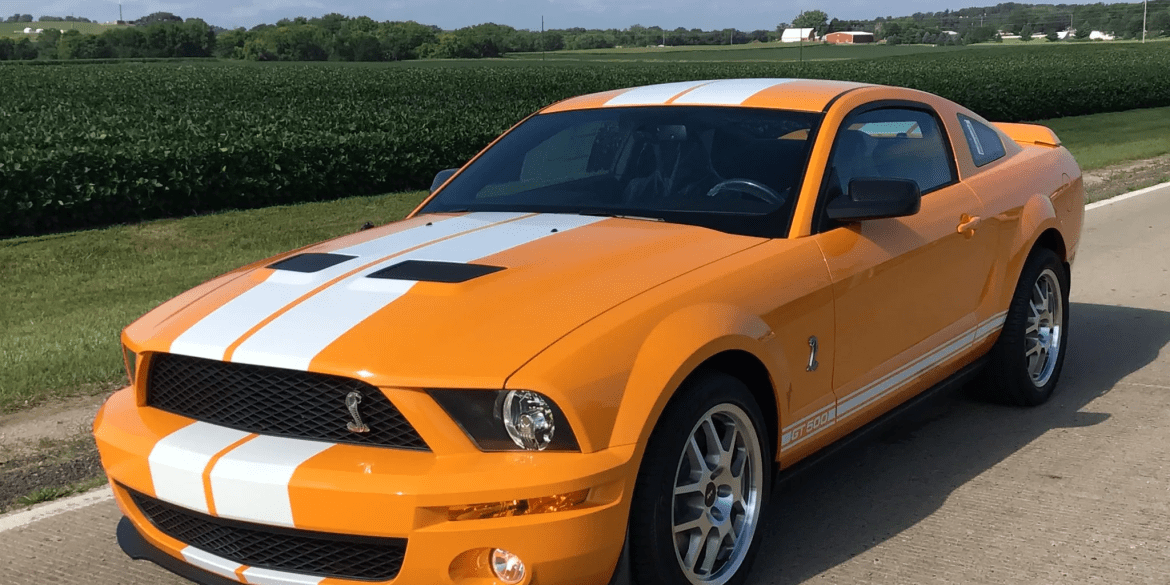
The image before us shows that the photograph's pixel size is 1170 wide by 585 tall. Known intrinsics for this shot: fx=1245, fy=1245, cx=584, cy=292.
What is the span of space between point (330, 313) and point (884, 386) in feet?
6.95

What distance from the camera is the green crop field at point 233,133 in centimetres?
1454

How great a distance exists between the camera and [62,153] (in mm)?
14469

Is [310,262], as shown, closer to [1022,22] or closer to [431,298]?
[431,298]

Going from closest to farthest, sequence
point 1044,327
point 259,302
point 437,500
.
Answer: point 437,500 < point 259,302 < point 1044,327

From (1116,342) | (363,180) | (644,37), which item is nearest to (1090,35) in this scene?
(644,37)

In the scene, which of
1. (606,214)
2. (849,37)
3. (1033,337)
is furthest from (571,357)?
(849,37)

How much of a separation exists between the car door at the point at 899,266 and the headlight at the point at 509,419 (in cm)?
140

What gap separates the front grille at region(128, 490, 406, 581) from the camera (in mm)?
3146

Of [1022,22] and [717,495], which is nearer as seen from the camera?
[717,495]

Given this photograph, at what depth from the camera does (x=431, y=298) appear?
3.46 meters

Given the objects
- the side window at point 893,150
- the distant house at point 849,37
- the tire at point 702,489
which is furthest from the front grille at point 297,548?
the distant house at point 849,37

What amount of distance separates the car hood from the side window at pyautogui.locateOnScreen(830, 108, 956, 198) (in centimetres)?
85

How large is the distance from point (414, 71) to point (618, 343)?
28.9 meters

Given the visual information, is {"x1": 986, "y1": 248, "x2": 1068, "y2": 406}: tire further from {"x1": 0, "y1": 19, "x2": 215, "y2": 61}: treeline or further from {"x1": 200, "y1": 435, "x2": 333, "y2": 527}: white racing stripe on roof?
{"x1": 0, "y1": 19, "x2": 215, "y2": 61}: treeline
